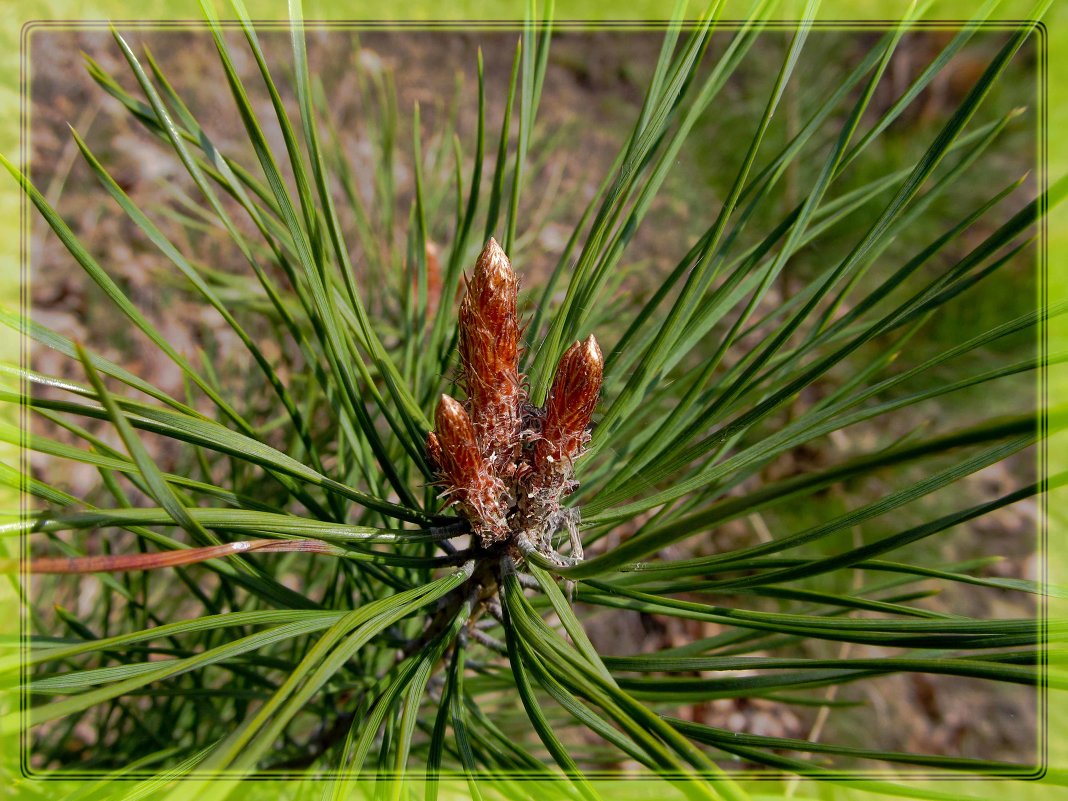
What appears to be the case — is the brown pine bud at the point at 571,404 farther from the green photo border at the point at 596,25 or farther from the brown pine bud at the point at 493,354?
the green photo border at the point at 596,25

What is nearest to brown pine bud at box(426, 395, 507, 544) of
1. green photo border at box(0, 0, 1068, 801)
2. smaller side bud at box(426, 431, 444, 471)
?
smaller side bud at box(426, 431, 444, 471)

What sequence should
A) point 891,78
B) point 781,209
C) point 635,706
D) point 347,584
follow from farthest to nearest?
point 891,78 → point 781,209 → point 347,584 → point 635,706

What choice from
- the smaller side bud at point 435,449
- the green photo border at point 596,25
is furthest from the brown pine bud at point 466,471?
the green photo border at point 596,25

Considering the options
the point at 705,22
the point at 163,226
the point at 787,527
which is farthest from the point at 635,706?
the point at 163,226

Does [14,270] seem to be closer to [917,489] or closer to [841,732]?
[917,489]

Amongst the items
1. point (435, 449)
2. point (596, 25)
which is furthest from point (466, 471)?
point (596, 25)

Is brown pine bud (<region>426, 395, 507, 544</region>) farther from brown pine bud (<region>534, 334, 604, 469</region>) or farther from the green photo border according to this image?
the green photo border
